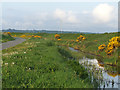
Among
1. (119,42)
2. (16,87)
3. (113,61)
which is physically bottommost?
(113,61)

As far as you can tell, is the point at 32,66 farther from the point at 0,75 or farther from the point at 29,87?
the point at 29,87

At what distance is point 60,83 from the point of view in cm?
771

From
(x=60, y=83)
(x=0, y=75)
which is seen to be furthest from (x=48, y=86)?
(x=0, y=75)

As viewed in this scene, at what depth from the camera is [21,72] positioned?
362 inches

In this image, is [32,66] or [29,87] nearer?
[29,87]

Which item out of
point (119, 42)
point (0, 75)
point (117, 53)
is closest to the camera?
point (0, 75)

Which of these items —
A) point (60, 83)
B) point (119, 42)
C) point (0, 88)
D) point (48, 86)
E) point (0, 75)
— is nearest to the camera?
point (0, 88)

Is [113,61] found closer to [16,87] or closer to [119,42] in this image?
[119,42]

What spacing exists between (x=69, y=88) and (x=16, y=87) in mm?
3708

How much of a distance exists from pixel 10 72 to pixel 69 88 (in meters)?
5.50

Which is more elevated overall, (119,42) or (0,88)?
(119,42)

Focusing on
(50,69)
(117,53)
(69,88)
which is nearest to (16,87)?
(69,88)

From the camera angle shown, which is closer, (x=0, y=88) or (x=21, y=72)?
(x=0, y=88)

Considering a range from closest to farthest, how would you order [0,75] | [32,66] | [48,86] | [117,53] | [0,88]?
[0,88], [48,86], [0,75], [32,66], [117,53]
